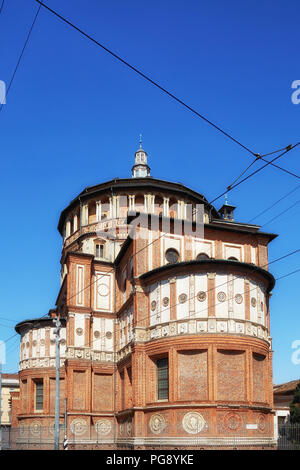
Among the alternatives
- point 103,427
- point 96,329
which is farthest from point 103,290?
point 103,427

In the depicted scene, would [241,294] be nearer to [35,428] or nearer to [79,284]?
[79,284]

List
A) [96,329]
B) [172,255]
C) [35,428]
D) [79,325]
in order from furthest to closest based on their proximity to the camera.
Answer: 1. [35,428]
2. [96,329]
3. [79,325]
4. [172,255]

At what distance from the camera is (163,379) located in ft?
103

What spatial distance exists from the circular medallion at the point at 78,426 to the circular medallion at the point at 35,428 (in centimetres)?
358

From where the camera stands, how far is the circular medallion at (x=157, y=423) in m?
30.1

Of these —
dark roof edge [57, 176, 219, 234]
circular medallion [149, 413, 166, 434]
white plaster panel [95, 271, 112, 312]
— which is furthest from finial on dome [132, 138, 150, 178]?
circular medallion [149, 413, 166, 434]

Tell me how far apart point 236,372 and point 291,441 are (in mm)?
4316

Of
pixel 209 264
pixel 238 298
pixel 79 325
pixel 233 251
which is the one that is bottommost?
pixel 79 325

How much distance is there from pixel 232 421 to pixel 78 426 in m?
11.6

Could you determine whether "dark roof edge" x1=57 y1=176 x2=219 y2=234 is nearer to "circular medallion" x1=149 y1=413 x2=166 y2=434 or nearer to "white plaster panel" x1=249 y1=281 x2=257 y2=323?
"white plaster panel" x1=249 y1=281 x2=257 y2=323

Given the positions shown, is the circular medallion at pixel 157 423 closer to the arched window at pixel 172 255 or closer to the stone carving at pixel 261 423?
the stone carving at pixel 261 423

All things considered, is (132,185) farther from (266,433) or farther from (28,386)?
(266,433)

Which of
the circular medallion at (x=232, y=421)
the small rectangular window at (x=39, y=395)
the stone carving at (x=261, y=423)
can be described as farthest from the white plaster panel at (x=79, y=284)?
the stone carving at (x=261, y=423)

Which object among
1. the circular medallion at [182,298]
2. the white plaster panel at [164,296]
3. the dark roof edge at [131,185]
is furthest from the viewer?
the dark roof edge at [131,185]
